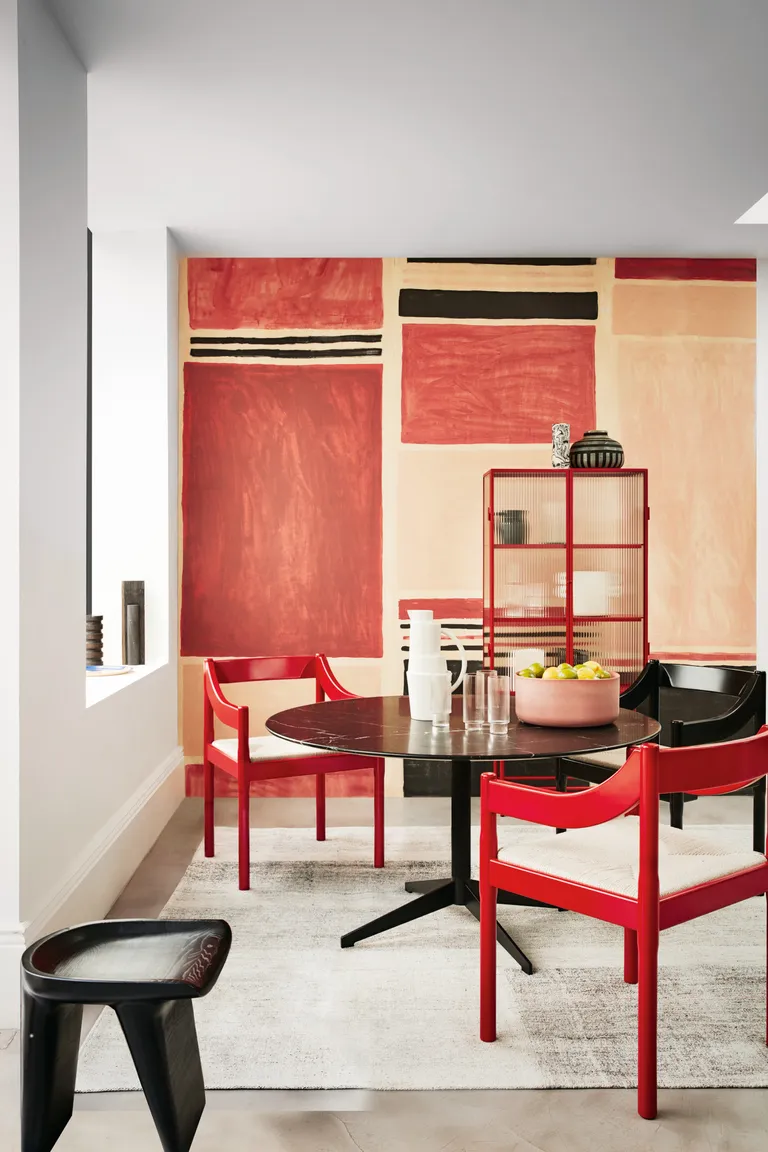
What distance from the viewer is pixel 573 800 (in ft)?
6.21

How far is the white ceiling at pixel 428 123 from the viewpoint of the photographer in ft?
8.75

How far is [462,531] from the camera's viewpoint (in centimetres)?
468

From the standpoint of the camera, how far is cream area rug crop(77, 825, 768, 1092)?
2.02 meters

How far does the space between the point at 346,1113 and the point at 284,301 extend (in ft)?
12.7

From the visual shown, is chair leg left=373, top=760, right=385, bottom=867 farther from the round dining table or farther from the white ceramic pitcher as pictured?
the white ceramic pitcher

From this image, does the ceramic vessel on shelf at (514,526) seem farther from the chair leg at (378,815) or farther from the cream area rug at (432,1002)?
the cream area rug at (432,1002)

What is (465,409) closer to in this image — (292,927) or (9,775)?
(292,927)

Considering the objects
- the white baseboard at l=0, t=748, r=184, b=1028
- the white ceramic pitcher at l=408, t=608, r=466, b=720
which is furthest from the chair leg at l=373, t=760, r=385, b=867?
the white baseboard at l=0, t=748, r=184, b=1028

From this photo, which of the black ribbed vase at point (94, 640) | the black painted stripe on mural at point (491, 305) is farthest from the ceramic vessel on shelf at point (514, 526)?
the black ribbed vase at point (94, 640)

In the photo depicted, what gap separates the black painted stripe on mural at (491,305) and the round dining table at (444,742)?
2368 millimetres

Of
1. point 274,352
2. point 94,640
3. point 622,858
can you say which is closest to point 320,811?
point 94,640

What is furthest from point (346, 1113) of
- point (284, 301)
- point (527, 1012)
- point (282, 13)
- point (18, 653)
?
point (284, 301)

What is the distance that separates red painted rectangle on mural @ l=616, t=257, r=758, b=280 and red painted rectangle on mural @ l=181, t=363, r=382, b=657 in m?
1.50

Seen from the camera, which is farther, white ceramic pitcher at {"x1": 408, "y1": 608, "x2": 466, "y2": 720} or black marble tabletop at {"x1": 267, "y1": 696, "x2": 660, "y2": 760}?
white ceramic pitcher at {"x1": 408, "y1": 608, "x2": 466, "y2": 720}
